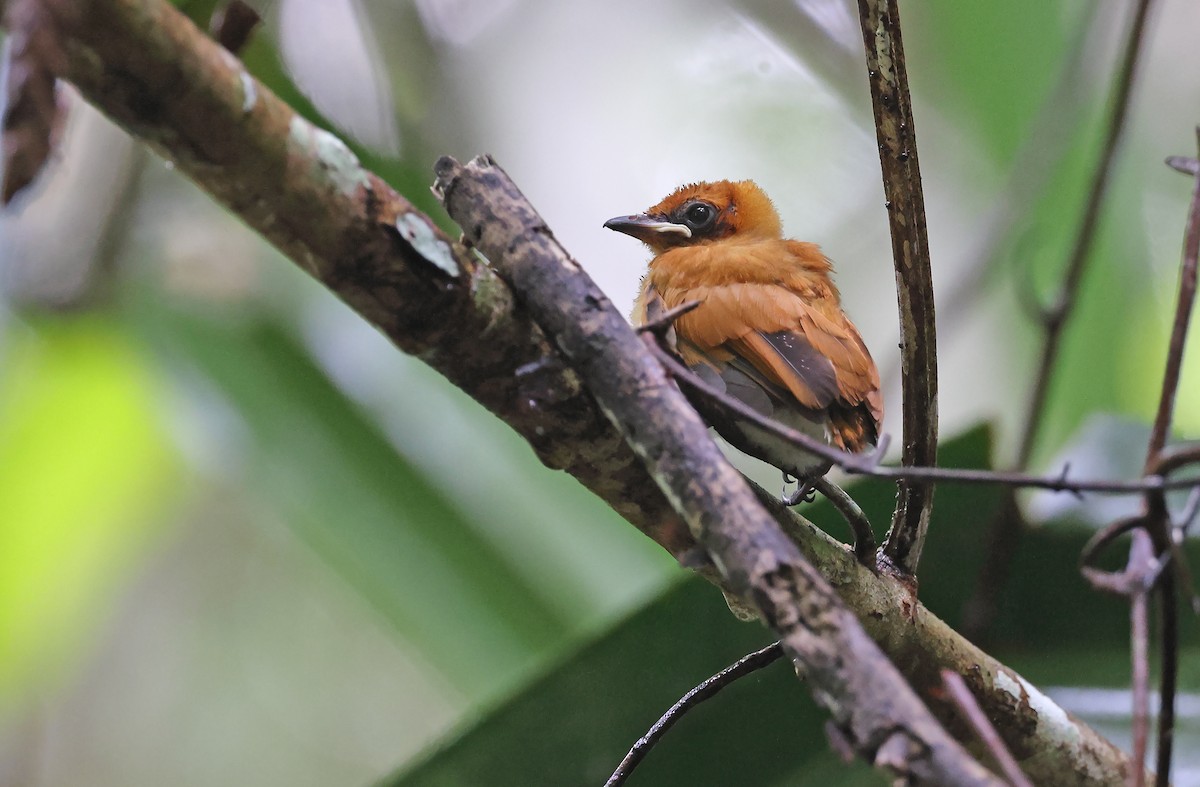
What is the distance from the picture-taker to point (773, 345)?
1.52m

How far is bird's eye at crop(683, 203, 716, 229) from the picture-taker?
2.11m

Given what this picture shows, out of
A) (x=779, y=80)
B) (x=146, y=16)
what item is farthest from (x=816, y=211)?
(x=146, y=16)

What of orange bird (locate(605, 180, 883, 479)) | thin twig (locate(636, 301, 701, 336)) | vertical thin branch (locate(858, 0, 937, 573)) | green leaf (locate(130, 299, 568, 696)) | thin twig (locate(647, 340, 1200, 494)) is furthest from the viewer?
green leaf (locate(130, 299, 568, 696))

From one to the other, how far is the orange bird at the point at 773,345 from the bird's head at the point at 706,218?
0.22 meters

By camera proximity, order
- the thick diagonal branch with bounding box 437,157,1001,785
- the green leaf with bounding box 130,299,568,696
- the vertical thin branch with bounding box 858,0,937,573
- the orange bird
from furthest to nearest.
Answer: the green leaf with bounding box 130,299,568,696 → the orange bird → the vertical thin branch with bounding box 858,0,937,573 → the thick diagonal branch with bounding box 437,157,1001,785

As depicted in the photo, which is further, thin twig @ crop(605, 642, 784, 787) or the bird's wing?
the bird's wing

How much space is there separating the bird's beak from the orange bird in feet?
0.66

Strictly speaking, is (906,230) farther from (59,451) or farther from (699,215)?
(59,451)

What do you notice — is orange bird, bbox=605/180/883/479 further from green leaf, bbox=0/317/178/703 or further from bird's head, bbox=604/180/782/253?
green leaf, bbox=0/317/178/703

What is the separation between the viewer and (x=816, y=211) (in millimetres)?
3545

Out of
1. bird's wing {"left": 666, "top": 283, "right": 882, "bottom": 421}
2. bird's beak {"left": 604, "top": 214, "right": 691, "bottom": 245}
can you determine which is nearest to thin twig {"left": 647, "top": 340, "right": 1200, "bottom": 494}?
bird's wing {"left": 666, "top": 283, "right": 882, "bottom": 421}

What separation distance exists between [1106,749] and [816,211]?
92.8 inches

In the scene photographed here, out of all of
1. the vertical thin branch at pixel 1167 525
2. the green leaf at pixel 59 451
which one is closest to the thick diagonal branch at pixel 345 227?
the vertical thin branch at pixel 1167 525

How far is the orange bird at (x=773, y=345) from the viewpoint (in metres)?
1.48
